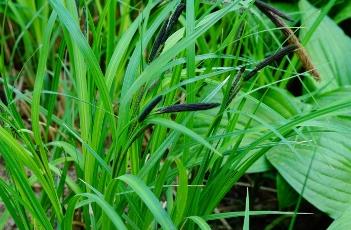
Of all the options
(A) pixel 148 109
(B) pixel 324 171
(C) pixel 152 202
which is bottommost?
(B) pixel 324 171

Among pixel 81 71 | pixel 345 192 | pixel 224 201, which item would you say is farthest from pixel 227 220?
pixel 81 71

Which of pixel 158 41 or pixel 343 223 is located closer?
pixel 158 41

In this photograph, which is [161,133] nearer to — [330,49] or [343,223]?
[343,223]

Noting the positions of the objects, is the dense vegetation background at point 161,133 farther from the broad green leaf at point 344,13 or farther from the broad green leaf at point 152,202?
the broad green leaf at point 344,13

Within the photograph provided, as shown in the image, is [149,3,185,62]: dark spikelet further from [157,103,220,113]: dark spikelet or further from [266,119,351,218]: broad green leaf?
[266,119,351,218]: broad green leaf

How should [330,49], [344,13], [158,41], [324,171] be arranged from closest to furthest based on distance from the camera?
[158,41], [324,171], [330,49], [344,13]

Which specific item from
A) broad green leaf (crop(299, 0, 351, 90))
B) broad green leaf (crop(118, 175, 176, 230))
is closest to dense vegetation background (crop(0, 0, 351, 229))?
broad green leaf (crop(118, 175, 176, 230))

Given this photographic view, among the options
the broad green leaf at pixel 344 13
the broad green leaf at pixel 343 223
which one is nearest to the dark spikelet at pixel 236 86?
the broad green leaf at pixel 343 223

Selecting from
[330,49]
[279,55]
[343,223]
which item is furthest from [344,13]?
[279,55]
